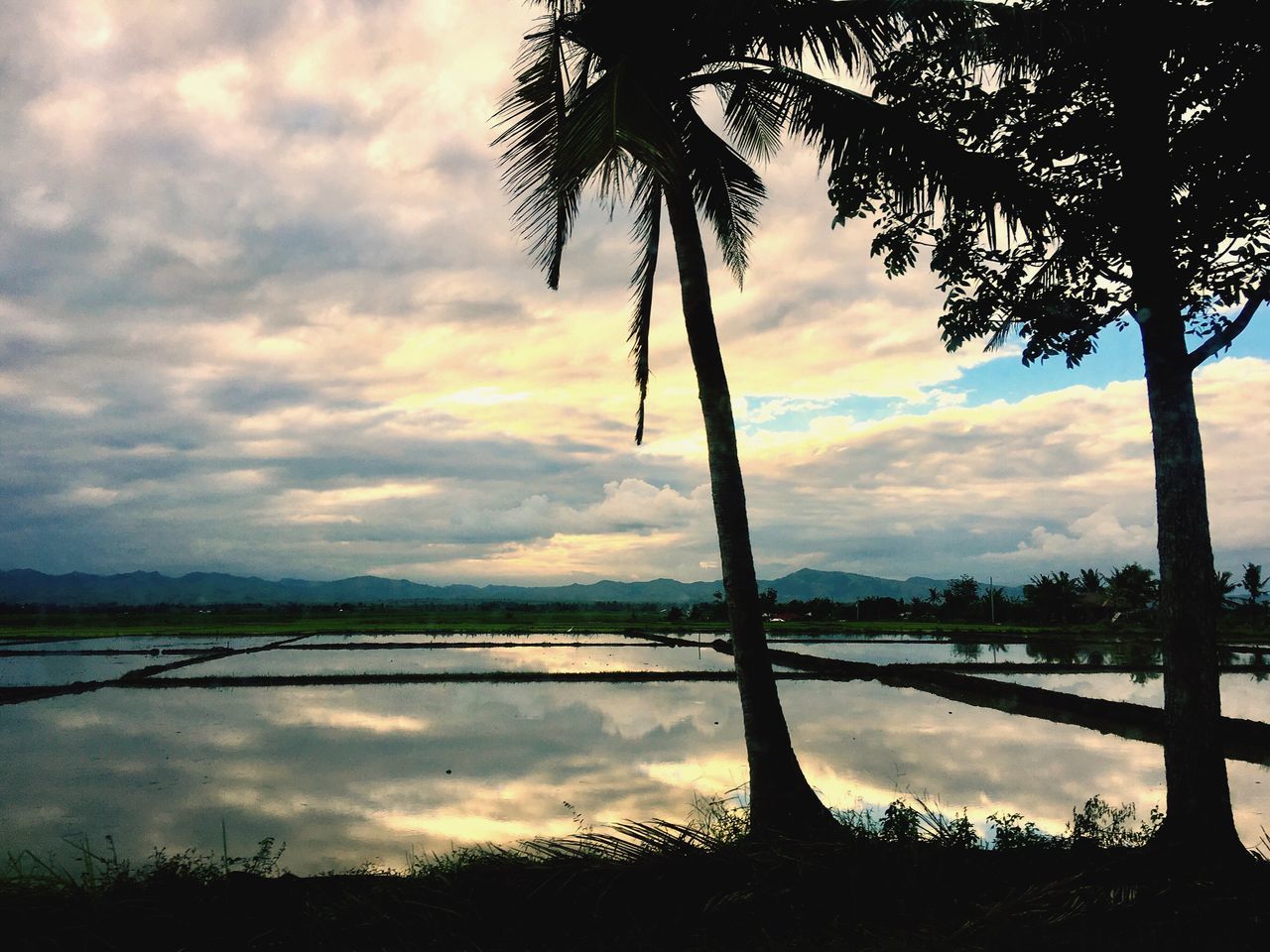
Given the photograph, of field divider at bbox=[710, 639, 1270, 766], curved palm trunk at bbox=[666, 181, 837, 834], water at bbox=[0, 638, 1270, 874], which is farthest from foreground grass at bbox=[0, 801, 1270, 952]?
field divider at bbox=[710, 639, 1270, 766]

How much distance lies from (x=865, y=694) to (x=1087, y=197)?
14.6 m

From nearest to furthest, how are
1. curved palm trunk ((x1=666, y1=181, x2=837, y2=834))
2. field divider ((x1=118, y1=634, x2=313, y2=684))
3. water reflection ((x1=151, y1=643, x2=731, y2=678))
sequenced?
curved palm trunk ((x1=666, y1=181, x2=837, y2=834)), field divider ((x1=118, y1=634, x2=313, y2=684)), water reflection ((x1=151, y1=643, x2=731, y2=678))

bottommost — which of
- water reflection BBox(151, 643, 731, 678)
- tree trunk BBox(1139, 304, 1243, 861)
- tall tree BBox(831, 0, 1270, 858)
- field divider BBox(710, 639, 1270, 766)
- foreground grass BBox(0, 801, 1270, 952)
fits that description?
water reflection BBox(151, 643, 731, 678)

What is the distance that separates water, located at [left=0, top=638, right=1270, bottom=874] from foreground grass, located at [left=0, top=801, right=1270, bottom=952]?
3.39 m

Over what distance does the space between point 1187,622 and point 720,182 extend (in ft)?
20.7

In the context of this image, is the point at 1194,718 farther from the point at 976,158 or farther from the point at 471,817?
the point at 471,817

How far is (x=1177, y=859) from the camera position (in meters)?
5.01

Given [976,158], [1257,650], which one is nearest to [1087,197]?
[976,158]

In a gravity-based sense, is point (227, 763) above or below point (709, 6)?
below

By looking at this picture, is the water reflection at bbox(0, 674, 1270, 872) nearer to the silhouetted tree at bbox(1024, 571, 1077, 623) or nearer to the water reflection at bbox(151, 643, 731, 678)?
the water reflection at bbox(151, 643, 731, 678)

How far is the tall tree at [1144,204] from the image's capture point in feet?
19.1

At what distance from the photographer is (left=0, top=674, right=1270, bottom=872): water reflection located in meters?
8.49

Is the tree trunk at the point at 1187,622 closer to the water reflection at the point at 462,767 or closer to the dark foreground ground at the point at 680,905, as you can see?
the dark foreground ground at the point at 680,905

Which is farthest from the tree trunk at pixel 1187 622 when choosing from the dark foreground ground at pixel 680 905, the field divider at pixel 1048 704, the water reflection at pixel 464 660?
the water reflection at pixel 464 660
